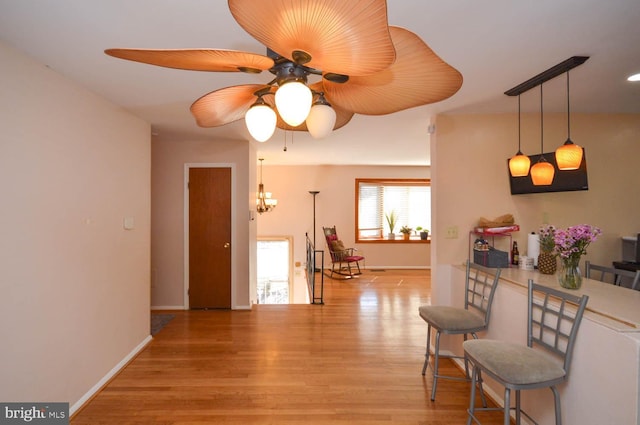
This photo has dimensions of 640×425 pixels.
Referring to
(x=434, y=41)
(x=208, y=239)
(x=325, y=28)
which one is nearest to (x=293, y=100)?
(x=325, y=28)

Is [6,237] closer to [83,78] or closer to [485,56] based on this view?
[83,78]

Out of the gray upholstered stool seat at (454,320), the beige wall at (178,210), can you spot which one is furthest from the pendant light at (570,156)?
the beige wall at (178,210)

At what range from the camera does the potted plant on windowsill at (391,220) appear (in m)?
7.54

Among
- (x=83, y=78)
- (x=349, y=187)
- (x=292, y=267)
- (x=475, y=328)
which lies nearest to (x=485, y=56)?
(x=475, y=328)

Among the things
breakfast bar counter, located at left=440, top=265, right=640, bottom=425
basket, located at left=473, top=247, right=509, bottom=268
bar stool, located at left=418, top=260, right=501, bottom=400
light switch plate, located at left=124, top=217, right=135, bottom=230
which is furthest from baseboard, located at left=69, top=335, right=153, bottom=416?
basket, located at left=473, top=247, right=509, bottom=268

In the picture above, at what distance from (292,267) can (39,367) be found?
5.60m

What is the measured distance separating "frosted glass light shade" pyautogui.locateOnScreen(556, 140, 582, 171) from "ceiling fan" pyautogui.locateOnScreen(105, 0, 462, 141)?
5.27 ft

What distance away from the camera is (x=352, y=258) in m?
6.62

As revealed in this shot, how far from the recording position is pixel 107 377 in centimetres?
269

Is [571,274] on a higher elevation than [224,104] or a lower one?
lower

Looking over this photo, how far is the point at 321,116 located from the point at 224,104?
1.45ft

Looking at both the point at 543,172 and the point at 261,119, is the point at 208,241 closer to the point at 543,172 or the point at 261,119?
the point at 261,119

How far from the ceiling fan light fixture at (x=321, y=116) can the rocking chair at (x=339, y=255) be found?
552 cm

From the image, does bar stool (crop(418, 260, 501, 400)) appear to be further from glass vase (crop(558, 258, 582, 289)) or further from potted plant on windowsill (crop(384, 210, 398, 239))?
potted plant on windowsill (crop(384, 210, 398, 239))
